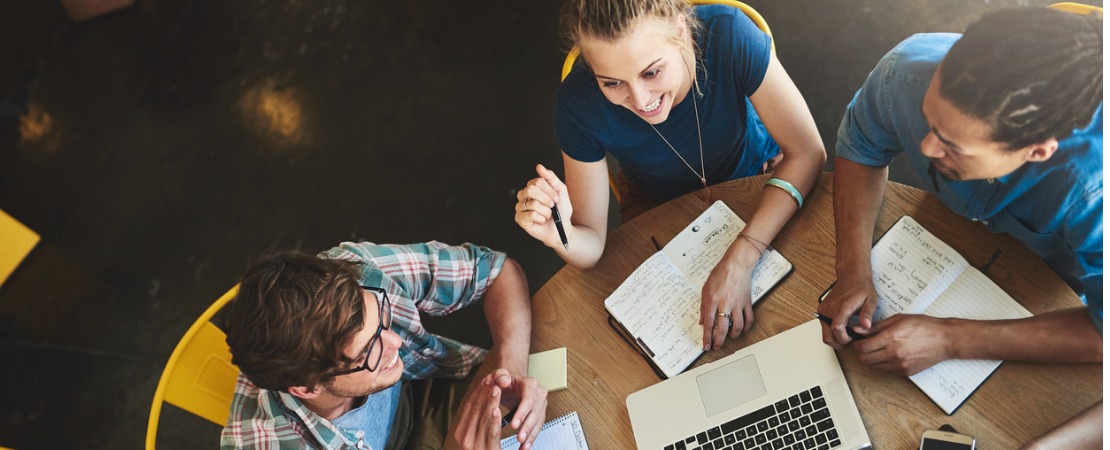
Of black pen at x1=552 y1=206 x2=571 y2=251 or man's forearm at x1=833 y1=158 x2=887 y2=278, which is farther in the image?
black pen at x1=552 y1=206 x2=571 y2=251

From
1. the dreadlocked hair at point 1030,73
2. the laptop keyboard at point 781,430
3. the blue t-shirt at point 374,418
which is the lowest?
the blue t-shirt at point 374,418

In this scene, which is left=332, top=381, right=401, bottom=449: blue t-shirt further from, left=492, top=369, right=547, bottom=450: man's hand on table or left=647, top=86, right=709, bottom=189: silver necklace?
left=647, top=86, right=709, bottom=189: silver necklace

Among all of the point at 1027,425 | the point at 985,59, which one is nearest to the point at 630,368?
the point at 1027,425

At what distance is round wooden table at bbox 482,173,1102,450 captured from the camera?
4.17ft

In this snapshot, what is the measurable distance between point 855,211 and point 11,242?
2.39 m

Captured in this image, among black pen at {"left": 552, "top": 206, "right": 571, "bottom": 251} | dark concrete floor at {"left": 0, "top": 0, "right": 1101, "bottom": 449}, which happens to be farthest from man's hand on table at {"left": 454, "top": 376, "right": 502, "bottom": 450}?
dark concrete floor at {"left": 0, "top": 0, "right": 1101, "bottom": 449}

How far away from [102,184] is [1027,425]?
11.4 ft

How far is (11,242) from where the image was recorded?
2.28 meters

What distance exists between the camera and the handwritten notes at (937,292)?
1.30m

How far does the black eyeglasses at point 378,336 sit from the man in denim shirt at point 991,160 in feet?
2.79

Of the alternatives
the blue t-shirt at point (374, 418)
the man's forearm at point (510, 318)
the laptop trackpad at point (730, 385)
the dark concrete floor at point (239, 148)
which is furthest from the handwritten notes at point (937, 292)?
the dark concrete floor at point (239, 148)

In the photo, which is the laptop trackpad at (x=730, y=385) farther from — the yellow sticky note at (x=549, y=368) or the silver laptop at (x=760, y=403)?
the yellow sticky note at (x=549, y=368)

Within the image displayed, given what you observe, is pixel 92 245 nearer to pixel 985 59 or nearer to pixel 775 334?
pixel 775 334

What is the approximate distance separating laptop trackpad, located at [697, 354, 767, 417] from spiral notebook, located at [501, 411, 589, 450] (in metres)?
0.25
